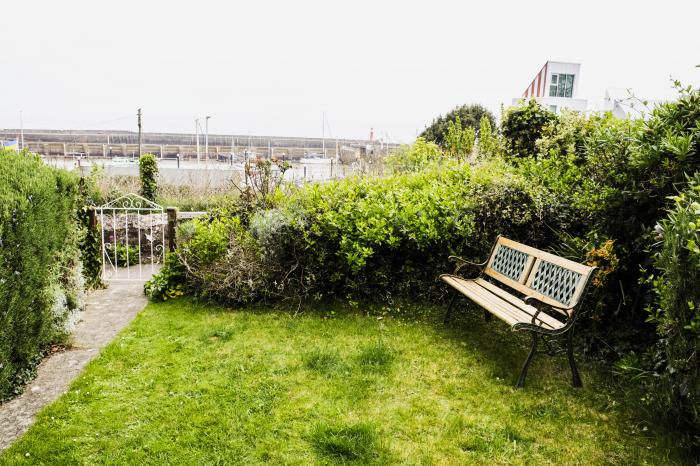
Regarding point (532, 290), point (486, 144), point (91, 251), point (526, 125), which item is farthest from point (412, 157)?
point (91, 251)

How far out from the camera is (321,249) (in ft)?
18.5

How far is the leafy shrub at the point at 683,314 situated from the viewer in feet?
8.74

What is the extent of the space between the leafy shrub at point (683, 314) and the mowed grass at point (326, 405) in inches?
14.5

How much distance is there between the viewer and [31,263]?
3607 millimetres

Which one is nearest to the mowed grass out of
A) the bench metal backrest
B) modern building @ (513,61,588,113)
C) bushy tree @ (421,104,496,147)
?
the bench metal backrest

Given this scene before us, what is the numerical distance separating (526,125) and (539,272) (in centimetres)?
524

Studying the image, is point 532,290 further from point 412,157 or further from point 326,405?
point 412,157

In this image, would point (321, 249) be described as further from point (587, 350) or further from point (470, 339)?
point (587, 350)

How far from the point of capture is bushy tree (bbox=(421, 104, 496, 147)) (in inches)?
1004

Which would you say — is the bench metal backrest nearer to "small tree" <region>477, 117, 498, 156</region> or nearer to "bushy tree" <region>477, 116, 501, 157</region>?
"bushy tree" <region>477, 116, 501, 157</region>

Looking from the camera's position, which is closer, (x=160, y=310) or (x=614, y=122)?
(x=614, y=122)

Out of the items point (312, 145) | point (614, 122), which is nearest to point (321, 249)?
point (614, 122)

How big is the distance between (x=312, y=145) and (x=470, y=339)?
78021 millimetres

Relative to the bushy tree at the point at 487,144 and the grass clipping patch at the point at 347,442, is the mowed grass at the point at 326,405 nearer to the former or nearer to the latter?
the grass clipping patch at the point at 347,442
